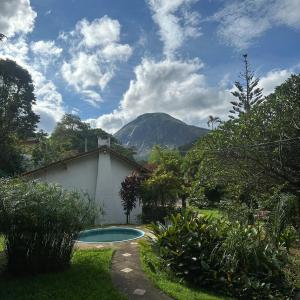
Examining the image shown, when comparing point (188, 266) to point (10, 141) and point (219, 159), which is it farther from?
point (10, 141)

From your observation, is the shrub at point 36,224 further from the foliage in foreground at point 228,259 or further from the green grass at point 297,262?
the green grass at point 297,262

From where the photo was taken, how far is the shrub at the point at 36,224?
6.59 m

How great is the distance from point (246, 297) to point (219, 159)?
593 centimetres

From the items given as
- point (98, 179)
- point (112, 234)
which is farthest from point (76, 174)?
point (112, 234)

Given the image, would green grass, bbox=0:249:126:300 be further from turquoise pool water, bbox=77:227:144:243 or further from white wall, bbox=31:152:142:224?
white wall, bbox=31:152:142:224

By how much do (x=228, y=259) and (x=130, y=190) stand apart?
1089 cm

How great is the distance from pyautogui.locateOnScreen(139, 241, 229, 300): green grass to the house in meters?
10.1

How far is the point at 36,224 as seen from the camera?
685 cm

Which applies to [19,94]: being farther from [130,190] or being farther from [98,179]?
[130,190]

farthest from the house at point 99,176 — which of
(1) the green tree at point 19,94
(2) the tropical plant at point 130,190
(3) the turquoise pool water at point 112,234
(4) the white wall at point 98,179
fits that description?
(1) the green tree at point 19,94

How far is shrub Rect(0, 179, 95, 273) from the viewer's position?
21.6 ft

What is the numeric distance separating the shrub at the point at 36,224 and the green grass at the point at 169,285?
6.46ft

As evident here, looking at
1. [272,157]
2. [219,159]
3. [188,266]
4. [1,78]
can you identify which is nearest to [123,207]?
[219,159]

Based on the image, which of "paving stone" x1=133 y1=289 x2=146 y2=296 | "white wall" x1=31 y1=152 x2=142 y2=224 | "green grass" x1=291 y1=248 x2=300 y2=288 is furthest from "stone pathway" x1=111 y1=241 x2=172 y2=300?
"white wall" x1=31 y1=152 x2=142 y2=224
